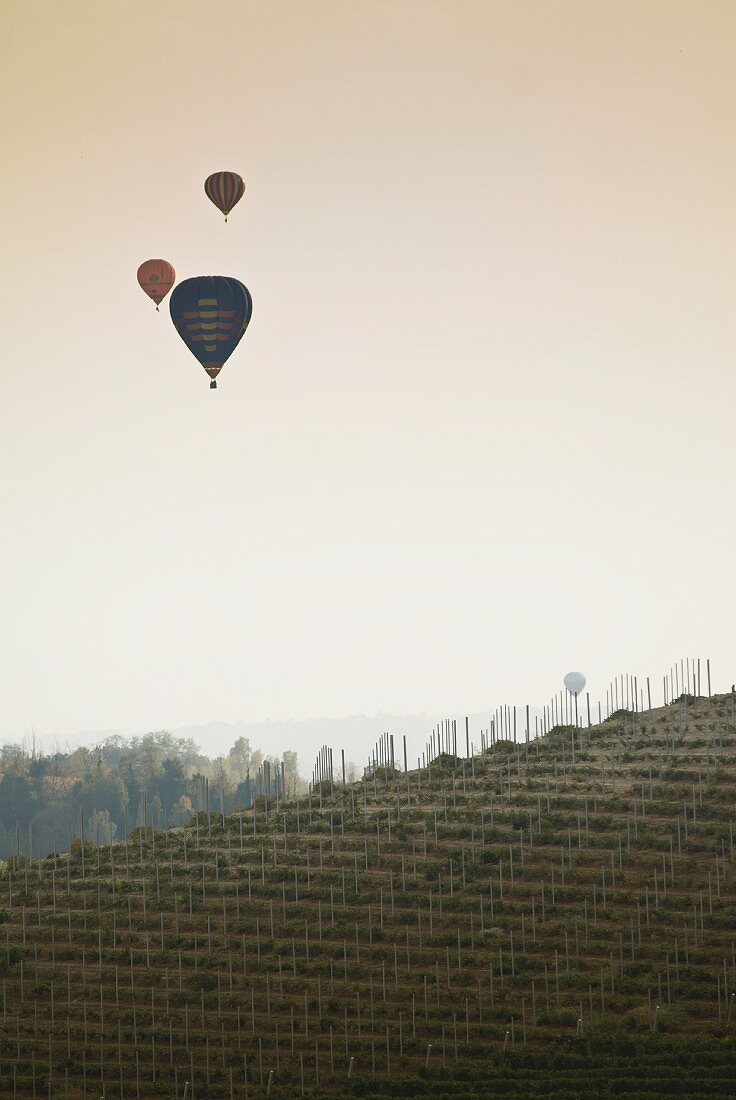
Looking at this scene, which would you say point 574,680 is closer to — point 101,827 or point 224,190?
point 101,827

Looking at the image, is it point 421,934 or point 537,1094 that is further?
point 421,934

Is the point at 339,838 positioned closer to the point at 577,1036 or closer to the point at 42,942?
the point at 42,942

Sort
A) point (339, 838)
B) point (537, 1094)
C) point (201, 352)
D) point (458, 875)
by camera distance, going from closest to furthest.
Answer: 1. point (537, 1094)
2. point (458, 875)
3. point (339, 838)
4. point (201, 352)

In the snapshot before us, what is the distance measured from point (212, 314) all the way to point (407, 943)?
32.5 m

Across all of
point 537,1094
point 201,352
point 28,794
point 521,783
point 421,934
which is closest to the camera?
point 537,1094

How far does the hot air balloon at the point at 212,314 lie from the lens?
66625mm

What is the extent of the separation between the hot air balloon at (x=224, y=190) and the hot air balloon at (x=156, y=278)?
6.34 metres

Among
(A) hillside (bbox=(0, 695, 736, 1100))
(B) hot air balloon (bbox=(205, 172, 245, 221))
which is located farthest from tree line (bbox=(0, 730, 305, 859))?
(A) hillside (bbox=(0, 695, 736, 1100))

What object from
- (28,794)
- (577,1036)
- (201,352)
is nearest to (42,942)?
(577,1036)

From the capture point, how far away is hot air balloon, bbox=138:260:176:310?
78.8 m

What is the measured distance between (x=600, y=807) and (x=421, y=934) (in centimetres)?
1058

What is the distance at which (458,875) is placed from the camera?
46906 mm

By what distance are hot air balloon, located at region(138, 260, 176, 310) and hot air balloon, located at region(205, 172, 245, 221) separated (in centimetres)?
634

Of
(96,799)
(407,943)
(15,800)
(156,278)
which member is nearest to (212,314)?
(156,278)
